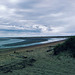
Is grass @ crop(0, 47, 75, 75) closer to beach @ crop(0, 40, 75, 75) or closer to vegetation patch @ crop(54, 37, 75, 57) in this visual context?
beach @ crop(0, 40, 75, 75)

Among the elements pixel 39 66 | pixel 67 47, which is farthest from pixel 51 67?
pixel 67 47

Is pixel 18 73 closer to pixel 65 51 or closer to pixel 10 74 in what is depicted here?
pixel 10 74

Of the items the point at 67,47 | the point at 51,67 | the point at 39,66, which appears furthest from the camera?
the point at 67,47

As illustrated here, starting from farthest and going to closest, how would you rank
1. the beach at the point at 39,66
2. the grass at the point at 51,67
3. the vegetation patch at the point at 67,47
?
the vegetation patch at the point at 67,47 < the beach at the point at 39,66 < the grass at the point at 51,67

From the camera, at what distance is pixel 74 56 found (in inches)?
547

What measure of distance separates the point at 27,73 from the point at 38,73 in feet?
2.57

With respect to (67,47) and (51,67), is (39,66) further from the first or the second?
(67,47)

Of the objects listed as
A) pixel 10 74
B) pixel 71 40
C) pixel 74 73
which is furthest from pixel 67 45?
pixel 10 74

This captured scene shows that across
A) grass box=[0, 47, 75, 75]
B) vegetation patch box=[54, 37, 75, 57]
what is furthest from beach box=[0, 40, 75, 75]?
vegetation patch box=[54, 37, 75, 57]

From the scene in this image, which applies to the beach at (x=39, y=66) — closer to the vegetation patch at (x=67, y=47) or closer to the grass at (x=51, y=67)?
the grass at (x=51, y=67)

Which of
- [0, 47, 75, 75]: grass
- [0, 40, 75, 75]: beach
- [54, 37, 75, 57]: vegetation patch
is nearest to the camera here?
[0, 47, 75, 75]: grass

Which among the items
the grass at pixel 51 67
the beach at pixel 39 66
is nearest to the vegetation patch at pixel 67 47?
the grass at pixel 51 67

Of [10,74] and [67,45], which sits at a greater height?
[67,45]

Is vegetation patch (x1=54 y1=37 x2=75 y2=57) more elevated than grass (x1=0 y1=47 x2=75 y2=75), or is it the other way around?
vegetation patch (x1=54 y1=37 x2=75 y2=57)
